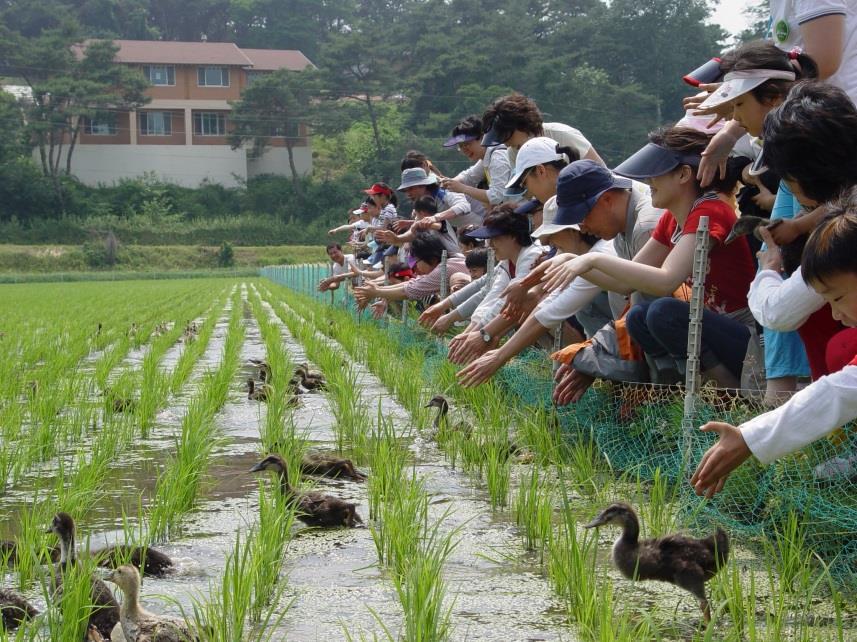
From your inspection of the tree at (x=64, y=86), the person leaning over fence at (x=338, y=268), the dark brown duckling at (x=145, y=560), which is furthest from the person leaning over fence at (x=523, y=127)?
the tree at (x=64, y=86)

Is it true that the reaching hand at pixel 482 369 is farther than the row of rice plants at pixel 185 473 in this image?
Yes

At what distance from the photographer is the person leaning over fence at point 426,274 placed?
9.48m

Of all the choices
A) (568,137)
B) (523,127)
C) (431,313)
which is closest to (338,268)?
(431,313)

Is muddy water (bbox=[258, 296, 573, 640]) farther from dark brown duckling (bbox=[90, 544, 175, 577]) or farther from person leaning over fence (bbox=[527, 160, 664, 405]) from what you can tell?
person leaning over fence (bbox=[527, 160, 664, 405])

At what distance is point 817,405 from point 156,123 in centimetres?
6539

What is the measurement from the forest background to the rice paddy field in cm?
4399

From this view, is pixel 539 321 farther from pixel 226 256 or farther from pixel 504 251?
pixel 226 256

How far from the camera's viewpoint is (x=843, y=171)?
3.43m

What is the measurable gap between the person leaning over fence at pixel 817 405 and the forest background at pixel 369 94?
4712 centimetres

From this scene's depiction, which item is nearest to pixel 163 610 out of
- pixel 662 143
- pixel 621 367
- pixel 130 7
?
pixel 621 367

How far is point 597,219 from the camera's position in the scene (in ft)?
17.4

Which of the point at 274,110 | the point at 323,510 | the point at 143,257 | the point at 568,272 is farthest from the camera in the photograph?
the point at 274,110

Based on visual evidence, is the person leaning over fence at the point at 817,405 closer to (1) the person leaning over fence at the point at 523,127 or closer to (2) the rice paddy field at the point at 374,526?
(2) the rice paddy field at the point at 374,526

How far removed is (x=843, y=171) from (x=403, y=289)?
21.1 feet
